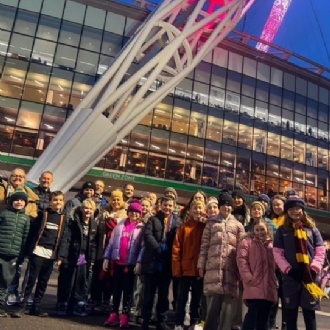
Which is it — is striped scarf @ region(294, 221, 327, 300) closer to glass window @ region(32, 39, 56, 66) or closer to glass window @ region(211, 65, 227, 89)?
glass window @ region(32, 39, 56, 66)

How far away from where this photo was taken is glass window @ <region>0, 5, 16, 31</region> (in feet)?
77.5

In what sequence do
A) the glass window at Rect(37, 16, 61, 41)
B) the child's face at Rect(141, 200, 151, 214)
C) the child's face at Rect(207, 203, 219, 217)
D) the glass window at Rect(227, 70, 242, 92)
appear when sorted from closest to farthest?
the child's face at Rect(207, 203, 219, 217) < the child's face at Rect(141, 200, 151, 214) < the glass window at Rect(37, 16, 61, 41) < the glass window at Rect(227, 70, 242, 92)

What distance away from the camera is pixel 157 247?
16.4 feet

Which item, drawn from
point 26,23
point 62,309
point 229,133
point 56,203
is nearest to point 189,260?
point 62,309

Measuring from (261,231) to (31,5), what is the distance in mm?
25128

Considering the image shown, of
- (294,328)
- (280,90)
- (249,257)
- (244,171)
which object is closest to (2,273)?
(249,257)

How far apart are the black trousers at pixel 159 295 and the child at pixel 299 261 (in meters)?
1.62

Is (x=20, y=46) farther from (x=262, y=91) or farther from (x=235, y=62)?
(x=262, y=91)

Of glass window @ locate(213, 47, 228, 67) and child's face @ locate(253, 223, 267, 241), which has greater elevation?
glass window @ locate(213, 47, 228, 67)

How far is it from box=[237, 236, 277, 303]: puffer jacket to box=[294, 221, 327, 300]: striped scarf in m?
0.45

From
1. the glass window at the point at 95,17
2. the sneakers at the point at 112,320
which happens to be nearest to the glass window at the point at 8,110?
the glass window at the point at 95,17

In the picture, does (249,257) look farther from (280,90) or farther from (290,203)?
(280,90)

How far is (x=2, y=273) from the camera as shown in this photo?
488 centimetres

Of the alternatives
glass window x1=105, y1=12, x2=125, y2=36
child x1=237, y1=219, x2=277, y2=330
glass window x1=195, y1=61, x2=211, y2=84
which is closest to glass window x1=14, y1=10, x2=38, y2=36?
glass window x1=105, y1=12, x2=125, y2=36
